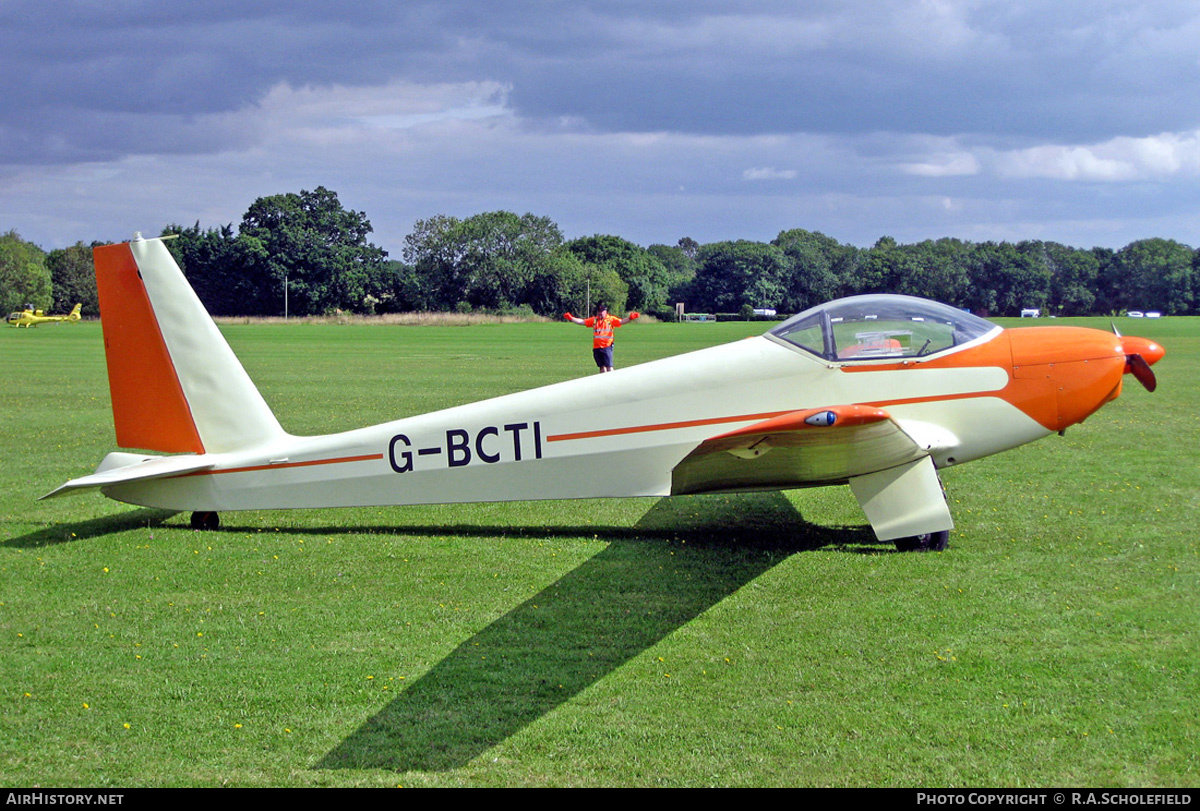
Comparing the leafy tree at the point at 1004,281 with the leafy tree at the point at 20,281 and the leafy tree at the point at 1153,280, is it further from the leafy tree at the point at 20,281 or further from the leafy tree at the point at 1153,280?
the leafy tree at the point at 20,281

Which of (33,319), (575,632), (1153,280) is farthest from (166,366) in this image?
(1153,280)

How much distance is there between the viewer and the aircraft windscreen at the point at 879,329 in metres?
7.31

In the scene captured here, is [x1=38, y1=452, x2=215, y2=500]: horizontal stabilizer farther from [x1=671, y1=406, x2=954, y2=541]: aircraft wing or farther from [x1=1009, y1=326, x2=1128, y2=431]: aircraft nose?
[x1=1009, y1=326, x2=1128, y2=431]: aircraft nose

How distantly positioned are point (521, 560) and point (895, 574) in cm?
292

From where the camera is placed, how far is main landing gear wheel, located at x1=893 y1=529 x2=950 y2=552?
746 cm

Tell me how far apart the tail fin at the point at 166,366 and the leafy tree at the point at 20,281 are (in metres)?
104

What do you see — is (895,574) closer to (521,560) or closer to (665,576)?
(665,576)

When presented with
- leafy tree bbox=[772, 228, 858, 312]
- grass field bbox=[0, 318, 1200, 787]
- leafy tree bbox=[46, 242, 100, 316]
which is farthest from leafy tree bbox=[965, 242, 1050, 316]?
leafy tree bbox=[46, 242, 100, 316]

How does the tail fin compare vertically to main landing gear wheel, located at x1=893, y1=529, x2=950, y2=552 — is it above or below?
above

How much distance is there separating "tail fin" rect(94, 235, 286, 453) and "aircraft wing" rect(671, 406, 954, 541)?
395 centimetres

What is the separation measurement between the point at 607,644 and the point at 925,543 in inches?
128

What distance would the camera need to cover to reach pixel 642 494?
7.50 m

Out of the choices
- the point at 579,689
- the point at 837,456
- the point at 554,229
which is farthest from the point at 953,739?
the point at 554,229

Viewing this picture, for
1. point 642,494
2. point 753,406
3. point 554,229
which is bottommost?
point 642,494
